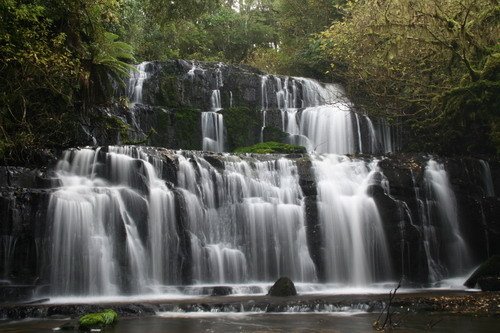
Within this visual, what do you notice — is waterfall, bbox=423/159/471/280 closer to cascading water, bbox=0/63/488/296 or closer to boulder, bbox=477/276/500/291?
cascading water, bbox=0/63/488/296

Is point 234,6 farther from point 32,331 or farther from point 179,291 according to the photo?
point 32,331

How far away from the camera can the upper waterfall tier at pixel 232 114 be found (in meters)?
20.7

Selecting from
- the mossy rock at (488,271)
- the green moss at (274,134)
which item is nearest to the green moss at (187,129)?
the green moss at (274,134)

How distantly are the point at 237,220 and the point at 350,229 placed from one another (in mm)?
3289

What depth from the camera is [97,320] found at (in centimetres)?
832

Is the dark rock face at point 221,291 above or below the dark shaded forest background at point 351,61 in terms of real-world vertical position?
below

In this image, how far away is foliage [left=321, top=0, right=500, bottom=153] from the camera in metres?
15.8

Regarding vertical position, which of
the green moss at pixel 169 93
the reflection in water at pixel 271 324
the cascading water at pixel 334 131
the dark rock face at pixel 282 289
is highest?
the green moss at pixel 169 93

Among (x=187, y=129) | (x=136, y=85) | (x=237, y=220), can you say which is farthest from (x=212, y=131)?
(x=237, y=220)

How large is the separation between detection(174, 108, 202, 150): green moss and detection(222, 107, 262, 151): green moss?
125 cm

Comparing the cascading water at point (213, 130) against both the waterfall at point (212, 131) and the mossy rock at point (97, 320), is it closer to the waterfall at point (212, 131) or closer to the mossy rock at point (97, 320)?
the waterfall at point (212, 131)

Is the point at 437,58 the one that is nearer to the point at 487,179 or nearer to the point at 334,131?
the point at 487,179

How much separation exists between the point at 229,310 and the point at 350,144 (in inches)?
511

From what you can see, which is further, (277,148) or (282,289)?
(277,148)
